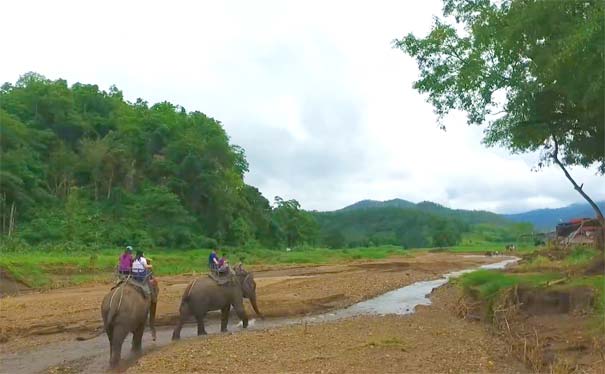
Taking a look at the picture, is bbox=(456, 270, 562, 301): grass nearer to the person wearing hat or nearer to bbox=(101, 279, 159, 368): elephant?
bbox=(101, 279, 159, 368): elephant

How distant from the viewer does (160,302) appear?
23984 millimetres

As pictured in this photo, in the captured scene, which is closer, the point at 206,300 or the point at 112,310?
the point at 112,310

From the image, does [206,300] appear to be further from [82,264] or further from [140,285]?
[82,264]

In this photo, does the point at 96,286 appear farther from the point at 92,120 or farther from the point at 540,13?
A: the point at 92,120

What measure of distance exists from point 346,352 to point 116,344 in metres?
5.28

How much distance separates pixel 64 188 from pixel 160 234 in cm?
1106

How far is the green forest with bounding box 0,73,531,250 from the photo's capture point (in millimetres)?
50906

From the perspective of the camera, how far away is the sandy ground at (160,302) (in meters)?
18.6

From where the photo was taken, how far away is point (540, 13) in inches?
501

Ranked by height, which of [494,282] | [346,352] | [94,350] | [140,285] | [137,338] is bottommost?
[94,350]

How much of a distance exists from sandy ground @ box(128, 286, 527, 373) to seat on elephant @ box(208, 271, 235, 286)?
2.51 meters

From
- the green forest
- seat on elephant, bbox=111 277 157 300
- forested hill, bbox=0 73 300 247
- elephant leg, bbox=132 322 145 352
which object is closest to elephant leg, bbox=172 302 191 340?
elephant leg, bbox=132 322 145 352

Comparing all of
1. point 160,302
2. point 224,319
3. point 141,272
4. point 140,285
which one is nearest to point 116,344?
point 140,285

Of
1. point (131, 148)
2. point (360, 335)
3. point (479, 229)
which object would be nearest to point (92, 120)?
point (131, 148)
